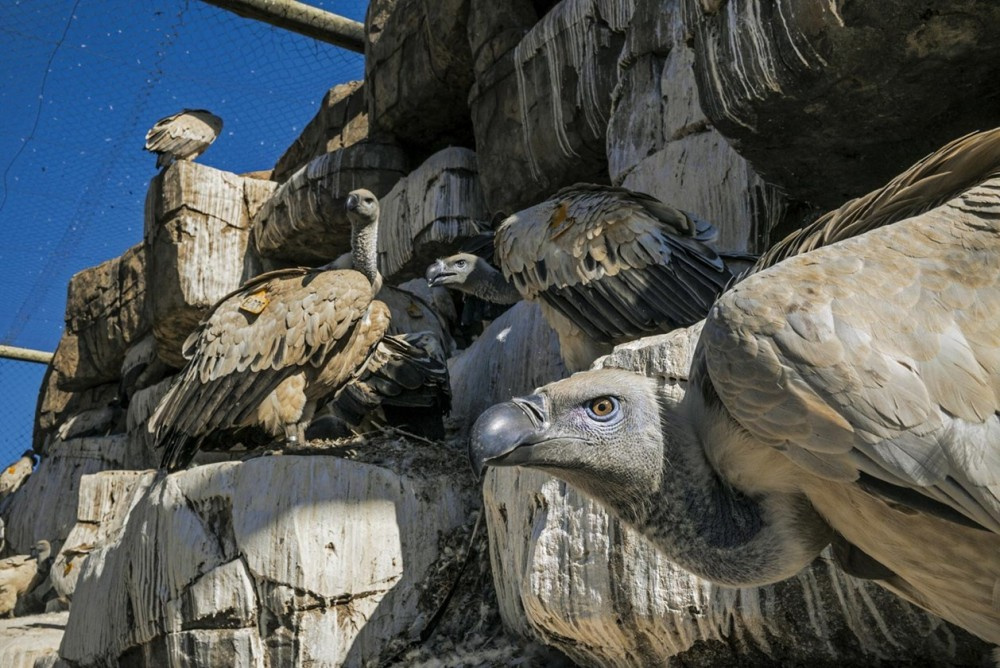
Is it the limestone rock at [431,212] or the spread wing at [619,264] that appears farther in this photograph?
the limestone rock at [431,212]

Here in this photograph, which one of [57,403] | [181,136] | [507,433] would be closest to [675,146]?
[507,433]

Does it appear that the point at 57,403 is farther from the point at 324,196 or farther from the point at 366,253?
the point at 366,253

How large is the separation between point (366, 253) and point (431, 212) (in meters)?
2.14

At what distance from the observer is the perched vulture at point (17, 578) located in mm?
8781

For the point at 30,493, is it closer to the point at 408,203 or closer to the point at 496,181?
the point at 408,203

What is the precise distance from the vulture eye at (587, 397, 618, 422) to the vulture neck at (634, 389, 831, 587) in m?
0.11

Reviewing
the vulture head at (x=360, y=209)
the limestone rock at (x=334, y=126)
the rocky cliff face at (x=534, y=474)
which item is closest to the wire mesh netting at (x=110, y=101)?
the limestone rock at (x=334, y=126)

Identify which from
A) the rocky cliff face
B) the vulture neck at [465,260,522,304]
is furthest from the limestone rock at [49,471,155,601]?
the vulture neck at [465,260,522,304]

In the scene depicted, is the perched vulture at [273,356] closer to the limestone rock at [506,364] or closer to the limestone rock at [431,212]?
the limestone rock at [506,364]

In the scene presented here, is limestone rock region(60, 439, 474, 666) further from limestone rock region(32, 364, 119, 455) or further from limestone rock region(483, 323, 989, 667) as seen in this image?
limestone rock region(32, 364, 119, 455)

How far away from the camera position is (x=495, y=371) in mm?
6086

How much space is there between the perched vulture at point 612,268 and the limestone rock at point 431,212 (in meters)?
3.47

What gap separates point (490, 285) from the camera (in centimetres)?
579

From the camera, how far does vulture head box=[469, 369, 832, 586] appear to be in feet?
6.56
